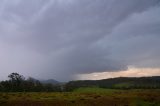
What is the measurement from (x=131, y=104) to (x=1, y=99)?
1324 inches

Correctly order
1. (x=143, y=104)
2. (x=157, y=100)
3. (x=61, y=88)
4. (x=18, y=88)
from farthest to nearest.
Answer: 1. (x=61, y=88)
2. (x=18, y=88)
3. (x=157, y=100)
4. (x=143, y=104)

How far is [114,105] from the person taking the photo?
232ft

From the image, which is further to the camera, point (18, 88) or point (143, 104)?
point (18, 88)

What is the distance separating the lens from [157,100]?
7531 cm

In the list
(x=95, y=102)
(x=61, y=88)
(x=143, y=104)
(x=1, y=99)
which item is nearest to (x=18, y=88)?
(x=61, y=88)

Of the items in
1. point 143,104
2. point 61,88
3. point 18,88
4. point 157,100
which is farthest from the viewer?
point 61,88

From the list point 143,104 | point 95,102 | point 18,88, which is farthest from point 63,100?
point 18,88

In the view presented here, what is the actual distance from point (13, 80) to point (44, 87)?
15.0 m

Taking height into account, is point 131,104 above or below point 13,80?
below

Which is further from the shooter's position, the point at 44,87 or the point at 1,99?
the point at 44,87

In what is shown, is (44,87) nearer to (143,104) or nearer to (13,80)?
(13,80)

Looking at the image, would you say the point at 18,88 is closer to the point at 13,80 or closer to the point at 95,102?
the point at 13,80

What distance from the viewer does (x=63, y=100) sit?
7412 cm

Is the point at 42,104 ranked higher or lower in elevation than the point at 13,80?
lower
